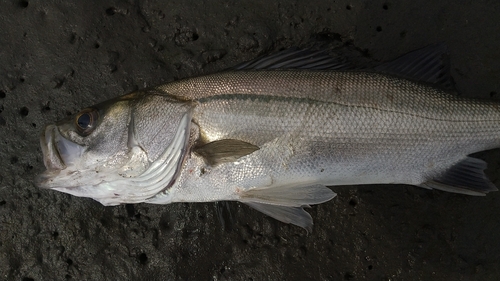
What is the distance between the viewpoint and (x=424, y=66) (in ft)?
6.32

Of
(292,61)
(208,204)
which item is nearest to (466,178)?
(292,61)

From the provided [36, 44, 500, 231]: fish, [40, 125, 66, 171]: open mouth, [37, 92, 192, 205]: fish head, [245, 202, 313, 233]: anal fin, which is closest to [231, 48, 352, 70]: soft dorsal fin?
[36, 44, 500, 231]: fish

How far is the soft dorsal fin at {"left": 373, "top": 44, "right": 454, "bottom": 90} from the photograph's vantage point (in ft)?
6.28

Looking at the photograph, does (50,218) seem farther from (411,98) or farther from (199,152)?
(411,98)

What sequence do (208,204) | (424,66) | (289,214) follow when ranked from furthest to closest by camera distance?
1. (208,204)
2. (424,66)
3. (289,214)

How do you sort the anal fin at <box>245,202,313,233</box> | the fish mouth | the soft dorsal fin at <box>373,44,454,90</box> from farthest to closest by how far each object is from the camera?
the soft dorsal fin at <box>373,44,454,90</box>
the anal fin at <box>245,202,313,233</box>
the fish mouth

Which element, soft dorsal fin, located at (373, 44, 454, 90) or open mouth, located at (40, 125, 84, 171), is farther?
soft dorsal fin, located at (373, 44, 454, 90)

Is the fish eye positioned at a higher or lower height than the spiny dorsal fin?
higher

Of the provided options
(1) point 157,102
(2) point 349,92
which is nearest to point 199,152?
(1) point 157,102

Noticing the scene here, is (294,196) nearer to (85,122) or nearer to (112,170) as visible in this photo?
(112,170)

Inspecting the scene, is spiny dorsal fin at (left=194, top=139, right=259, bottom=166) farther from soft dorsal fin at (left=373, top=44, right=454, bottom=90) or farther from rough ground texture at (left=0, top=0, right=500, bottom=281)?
soft dorsal fin at (left=373, top=44, right=454, bottom=90)

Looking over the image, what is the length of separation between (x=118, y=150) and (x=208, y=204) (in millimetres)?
753

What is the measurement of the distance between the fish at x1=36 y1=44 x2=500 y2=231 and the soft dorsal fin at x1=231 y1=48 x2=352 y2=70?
0.08m

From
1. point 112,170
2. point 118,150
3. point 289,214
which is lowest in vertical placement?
point 289,214
